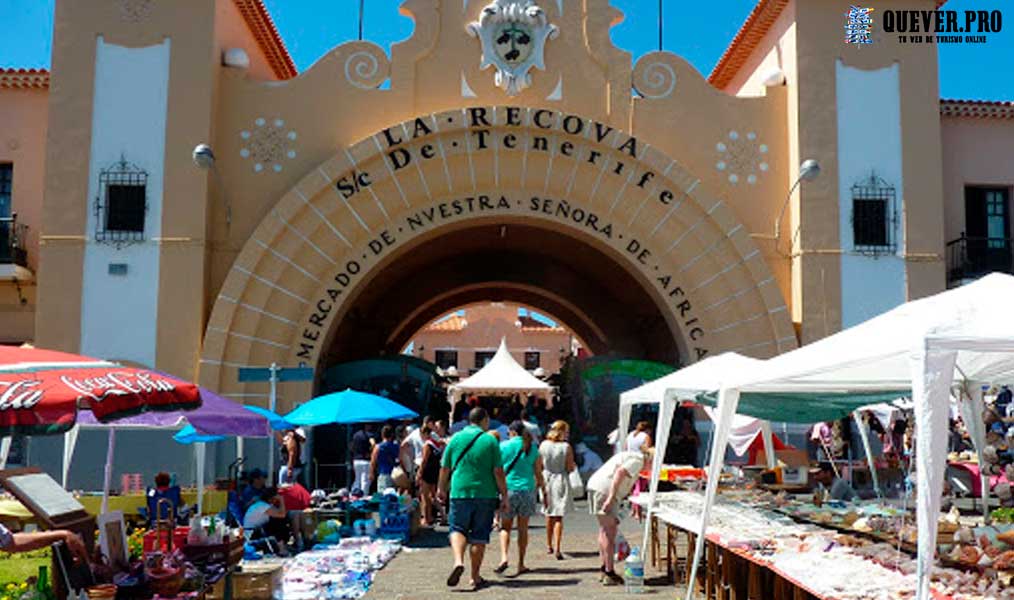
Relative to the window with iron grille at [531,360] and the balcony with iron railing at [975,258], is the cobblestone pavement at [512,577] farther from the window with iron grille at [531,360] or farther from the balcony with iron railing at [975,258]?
the window with iron grille at [531,360]

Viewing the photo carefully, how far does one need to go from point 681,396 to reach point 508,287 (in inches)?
626

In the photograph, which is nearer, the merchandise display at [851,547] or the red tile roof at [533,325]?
the merchandise display at [851,547]

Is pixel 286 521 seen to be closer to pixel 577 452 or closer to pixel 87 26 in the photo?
pixel 577 452

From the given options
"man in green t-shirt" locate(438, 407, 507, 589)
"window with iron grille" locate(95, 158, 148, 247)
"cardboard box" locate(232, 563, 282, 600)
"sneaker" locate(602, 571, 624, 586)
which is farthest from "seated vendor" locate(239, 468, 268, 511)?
"window with iron grille" locate(95, 158, 148, 247)

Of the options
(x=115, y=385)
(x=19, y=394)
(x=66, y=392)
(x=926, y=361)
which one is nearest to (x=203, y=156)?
(x=115, y=385)

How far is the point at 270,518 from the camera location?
11.9 meters

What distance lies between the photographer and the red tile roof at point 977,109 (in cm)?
1919

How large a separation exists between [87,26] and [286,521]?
32.5 feet

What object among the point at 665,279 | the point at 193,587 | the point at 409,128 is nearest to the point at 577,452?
the point at 665,279

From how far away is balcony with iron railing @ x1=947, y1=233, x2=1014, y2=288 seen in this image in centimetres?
1892

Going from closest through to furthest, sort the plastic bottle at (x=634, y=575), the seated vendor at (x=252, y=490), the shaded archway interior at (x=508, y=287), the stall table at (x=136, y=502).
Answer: the plastic bottle at (x=634, y=575), the seated vendor at (x=252, y=490), the stall table at (x=136, y=502), the shaded archway interior at (x=508, y=287)

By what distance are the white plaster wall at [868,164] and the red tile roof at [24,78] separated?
14189 millimetres

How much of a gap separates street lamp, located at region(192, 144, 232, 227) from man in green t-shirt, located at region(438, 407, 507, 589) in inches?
310

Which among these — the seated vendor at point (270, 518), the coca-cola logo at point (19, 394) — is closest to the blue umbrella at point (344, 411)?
the seated vendor at point (270, 518)
